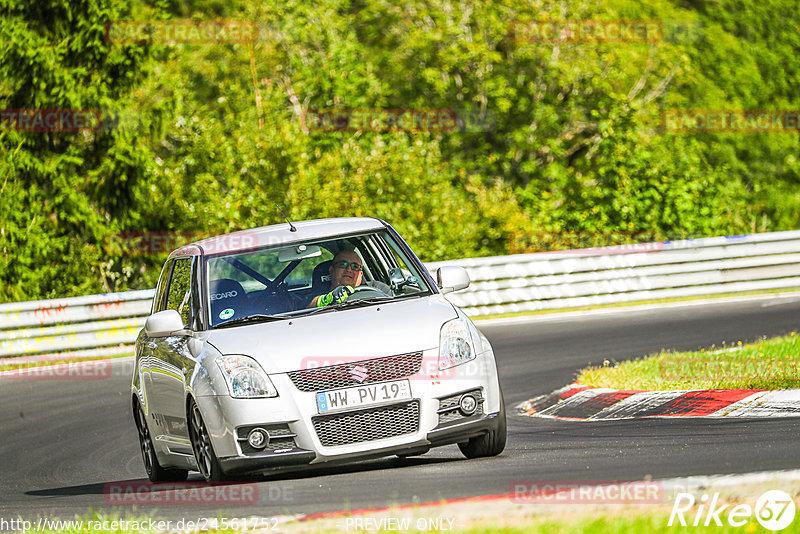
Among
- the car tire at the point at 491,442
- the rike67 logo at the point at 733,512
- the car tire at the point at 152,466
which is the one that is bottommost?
the car tire at the point at 152,466

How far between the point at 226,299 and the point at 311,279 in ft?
2.37

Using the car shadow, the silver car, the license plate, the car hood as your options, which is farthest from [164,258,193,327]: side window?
the license plate

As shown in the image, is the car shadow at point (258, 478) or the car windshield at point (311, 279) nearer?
the car shadow at point (258, 478)

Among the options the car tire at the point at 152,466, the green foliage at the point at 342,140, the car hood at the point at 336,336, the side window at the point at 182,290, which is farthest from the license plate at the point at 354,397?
the green foliage at the point at 342,140

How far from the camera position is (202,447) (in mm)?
8125

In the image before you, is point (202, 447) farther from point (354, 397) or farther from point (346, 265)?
point (346, 265)

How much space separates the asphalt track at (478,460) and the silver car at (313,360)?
0.90 feet

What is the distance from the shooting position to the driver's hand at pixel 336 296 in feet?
28.7

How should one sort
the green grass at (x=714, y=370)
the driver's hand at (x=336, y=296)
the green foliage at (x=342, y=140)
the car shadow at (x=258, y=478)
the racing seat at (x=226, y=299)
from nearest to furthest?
the car shadow at (x=258, y=478)
the racing seat at (x=226, y=299)
the driver's hand at (x=336, y=296)
the green grass at (x=714, y=370)
the green foliage at (x=342, y=140)

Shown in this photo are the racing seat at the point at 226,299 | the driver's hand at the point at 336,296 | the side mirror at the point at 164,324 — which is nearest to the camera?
the side mirror at the point at 164,324

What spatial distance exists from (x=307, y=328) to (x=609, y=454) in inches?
78.7

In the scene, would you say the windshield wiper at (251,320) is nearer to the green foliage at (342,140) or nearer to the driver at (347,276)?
the driver at (347,276)

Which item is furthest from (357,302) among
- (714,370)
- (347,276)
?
(714,370)

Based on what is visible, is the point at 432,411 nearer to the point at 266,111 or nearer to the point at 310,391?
the point at 310,391
